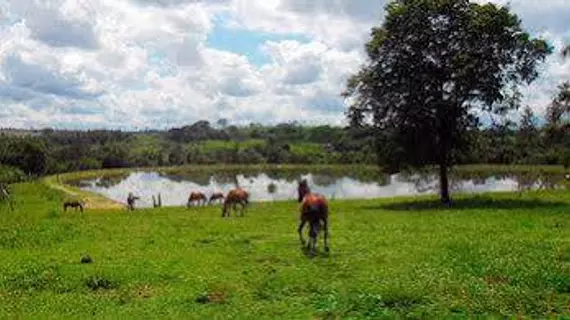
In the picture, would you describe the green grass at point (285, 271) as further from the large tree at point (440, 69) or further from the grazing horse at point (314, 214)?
the large tree at point (440, 69)

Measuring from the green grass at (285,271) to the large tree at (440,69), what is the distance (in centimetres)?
1585

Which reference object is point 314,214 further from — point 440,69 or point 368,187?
point 368,187

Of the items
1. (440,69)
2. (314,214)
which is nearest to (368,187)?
(440,69)

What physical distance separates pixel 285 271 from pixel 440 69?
31.7m

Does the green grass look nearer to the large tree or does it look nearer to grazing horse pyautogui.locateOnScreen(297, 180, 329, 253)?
grazing horse pyautogui.locateOnScreen(297, 180, 329, 253)

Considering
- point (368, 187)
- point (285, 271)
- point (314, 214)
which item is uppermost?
point (314, 214)

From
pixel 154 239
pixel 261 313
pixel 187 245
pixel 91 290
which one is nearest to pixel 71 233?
pixel 154 239

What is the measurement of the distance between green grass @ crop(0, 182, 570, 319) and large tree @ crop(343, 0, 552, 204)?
52.0 feet

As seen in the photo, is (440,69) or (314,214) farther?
(440,69)

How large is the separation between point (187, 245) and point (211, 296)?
9.55 metres

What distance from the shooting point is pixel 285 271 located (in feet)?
71.1

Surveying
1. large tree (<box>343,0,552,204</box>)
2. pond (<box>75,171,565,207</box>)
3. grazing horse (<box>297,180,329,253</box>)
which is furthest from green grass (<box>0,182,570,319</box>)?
pond (<box>75,171,565,207</box>)

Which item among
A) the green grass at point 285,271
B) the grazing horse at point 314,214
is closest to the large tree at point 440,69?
the green grass at point 285,271

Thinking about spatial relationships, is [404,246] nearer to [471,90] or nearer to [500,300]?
[500,300]
